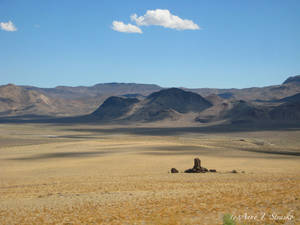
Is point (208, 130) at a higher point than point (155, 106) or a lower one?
lower

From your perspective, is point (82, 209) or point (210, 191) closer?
point (82, 209)

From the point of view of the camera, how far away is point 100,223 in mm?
10242

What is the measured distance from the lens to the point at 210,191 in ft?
47.4

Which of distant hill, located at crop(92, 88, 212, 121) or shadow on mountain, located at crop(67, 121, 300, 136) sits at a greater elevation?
distant hill, located at crop(92, 88, 212, 121)

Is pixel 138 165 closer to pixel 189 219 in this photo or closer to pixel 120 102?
pixel 189 219

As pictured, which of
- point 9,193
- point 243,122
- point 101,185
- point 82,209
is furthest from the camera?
→ point 243,122

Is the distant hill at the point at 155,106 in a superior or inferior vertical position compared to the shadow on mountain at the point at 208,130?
superior

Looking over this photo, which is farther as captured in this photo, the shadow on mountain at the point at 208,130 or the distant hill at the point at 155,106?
the distant hill at the point at 155,106

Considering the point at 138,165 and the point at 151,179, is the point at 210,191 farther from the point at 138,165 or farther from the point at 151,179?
the point at 138,165

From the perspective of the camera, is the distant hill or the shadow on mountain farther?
the distant hill

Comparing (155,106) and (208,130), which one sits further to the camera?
(155,106)

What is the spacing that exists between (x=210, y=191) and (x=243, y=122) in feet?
329

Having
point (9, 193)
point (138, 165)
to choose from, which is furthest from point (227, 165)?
point (9, 193)

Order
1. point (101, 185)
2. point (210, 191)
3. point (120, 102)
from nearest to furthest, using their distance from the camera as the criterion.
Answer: point (210, 191) → point (101, 185) → point (120, 102)
